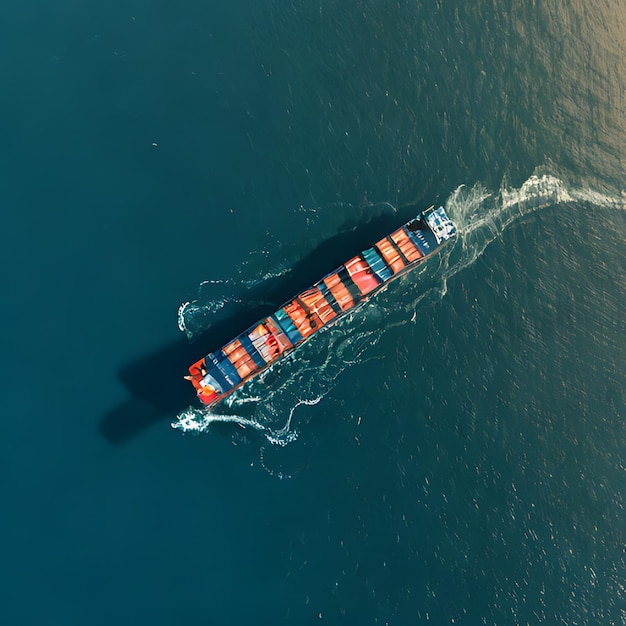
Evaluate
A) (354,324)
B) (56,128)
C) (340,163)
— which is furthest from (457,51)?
(56,128)

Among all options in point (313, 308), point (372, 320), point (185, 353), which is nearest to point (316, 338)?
point (313, 308)

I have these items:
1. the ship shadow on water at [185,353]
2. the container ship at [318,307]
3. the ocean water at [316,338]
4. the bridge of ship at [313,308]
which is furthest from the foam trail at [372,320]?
the bridge of ship at [313,308]

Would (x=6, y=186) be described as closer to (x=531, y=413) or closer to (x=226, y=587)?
(x=226, y=587)

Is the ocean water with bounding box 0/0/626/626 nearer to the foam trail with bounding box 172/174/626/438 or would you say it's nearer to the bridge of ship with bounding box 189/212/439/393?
the foam trail with bounding box 172/174/626/438

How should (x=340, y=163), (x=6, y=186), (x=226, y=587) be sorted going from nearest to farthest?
(x=226, y=587) < (x=6, y=186) < (x=340, y=163)

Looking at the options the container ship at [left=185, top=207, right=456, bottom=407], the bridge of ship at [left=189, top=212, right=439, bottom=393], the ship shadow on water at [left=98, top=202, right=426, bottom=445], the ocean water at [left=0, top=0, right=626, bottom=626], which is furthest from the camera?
the ship shadow on water at [left=98, top=202, right=426, bottom=445]

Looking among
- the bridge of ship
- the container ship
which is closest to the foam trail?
the container ship

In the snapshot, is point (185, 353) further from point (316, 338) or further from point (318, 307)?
point (318, 307)
